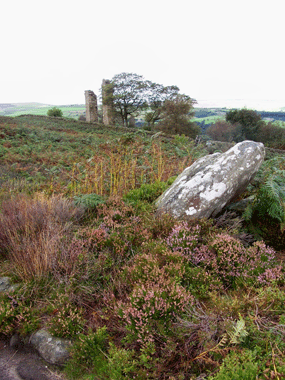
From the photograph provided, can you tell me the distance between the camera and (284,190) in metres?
3.87

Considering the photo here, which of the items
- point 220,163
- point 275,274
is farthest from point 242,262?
point 220,163

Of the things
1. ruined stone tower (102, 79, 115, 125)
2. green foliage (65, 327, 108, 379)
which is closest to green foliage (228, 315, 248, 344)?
green foliage (65, 327, 108, 379)

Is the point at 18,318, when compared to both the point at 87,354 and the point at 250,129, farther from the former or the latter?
the point at 250,129

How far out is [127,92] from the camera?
3325 cm

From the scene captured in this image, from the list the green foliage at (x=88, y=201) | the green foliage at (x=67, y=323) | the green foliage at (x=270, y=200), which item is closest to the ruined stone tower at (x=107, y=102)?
Answer: the green foliage at (x=88, y=201)

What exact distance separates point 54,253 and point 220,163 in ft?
10.2

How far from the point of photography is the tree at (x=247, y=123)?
29.4m

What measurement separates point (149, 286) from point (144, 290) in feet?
0.44

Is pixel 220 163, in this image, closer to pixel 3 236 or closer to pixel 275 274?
pixel 275 274

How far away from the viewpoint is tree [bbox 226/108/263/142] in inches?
1158

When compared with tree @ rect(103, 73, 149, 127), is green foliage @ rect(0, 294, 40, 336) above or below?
below

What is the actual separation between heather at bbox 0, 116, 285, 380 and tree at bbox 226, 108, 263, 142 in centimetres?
2716

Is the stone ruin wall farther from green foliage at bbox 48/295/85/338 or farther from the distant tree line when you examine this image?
green foliage at bbox 48/295/85/338

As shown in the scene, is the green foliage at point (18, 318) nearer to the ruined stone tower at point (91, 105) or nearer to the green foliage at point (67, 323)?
the green foliage at point (67, 323)
